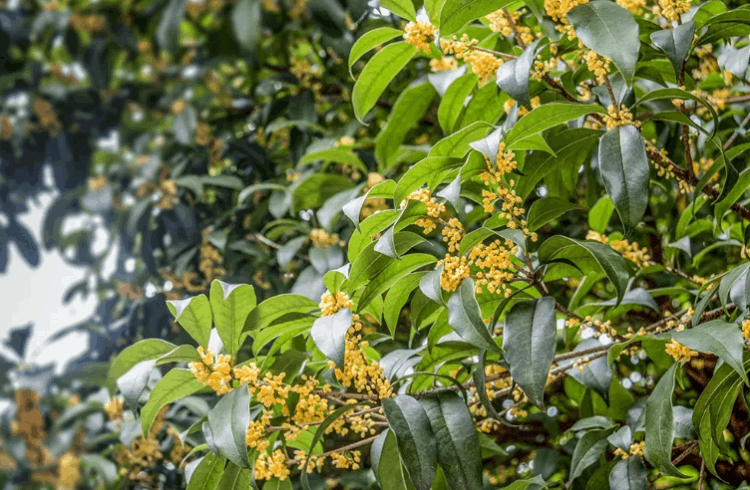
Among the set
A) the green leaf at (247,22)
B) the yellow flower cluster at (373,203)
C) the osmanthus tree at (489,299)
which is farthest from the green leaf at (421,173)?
the green leaf at (247,22)

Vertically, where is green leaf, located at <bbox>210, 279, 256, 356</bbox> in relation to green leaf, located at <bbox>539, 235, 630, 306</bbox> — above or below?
above

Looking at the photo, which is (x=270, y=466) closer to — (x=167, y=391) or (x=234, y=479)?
(x=234, y=479)

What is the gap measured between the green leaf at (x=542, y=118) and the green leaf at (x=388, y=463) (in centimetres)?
37

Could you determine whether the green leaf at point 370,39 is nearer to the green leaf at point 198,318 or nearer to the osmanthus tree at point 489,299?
the osmanthus tree at point 489,299

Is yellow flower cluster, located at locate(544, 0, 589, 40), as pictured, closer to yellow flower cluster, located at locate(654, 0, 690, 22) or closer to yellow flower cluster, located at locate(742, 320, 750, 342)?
yellow flower cluster, located at locate(654, 0, 690, 22)

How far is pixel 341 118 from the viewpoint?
1824mm

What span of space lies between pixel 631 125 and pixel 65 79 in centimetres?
151

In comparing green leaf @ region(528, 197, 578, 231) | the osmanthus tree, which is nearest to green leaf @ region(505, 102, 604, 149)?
the osmanthus tree

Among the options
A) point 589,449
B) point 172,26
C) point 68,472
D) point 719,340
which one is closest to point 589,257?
point 719,340

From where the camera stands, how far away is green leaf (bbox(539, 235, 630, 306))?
2.39ft

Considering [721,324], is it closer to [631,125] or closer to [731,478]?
[631,125]

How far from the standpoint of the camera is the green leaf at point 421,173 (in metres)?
0.79

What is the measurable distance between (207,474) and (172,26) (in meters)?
0.96

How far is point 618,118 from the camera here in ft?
2.66
